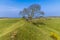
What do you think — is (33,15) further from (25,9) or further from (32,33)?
(32,33)

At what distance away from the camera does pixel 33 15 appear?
46688 millimetres

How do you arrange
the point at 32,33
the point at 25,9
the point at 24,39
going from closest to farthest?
the point at 24,39
the point at 32,33
the point at 25,9

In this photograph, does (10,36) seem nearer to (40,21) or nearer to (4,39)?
(4,39)

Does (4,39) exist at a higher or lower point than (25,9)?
lower

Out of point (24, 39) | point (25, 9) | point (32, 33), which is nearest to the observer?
point (24, 39)

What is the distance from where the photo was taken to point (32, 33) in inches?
649

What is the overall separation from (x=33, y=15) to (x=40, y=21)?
2.87m

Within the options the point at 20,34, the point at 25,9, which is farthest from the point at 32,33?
the point at 25,9

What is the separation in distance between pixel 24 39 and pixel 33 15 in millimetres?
31465

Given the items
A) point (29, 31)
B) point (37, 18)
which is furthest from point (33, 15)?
point (29, 31)

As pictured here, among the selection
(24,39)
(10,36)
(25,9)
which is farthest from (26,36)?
(25,9)

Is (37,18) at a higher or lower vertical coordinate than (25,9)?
lower

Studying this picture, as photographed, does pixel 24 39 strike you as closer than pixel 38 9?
Yes

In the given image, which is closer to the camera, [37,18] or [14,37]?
[14,37]
